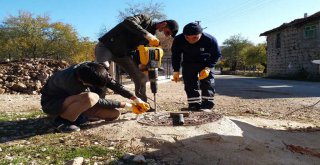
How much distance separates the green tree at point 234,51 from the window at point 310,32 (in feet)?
113

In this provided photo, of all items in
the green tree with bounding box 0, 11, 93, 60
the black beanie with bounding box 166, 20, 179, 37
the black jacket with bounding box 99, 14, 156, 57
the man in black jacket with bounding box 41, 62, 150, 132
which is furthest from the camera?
the green tree with bounding box 0, 11, 93, 60

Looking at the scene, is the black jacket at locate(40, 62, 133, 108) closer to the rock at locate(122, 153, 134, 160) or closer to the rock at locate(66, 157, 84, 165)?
the rock at locate(122, 153, 134, 160)

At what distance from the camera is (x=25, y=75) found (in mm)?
11867

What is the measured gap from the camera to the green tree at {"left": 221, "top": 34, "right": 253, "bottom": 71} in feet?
202

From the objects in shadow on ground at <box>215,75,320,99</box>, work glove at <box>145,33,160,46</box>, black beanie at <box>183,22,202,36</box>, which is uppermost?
black beanie at <box>183,22,202,36</box>

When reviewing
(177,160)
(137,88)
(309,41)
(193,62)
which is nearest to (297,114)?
(193,62)

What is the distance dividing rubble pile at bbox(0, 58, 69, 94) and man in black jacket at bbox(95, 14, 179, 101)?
6.02 meters

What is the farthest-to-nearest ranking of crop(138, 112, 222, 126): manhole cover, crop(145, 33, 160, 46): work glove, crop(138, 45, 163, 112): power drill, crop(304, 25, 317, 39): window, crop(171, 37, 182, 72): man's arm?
crop(304, 25, 317, 39): window, crop(171, 37, 182, 72): man's arm, crop(138, 45, 163, 112): power drill, crop(145, 33, 160, 46): work glove, crop(138, 112, 222, 126): manhole cover

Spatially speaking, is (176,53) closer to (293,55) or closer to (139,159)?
(139,159)

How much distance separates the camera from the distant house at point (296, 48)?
24922 mm

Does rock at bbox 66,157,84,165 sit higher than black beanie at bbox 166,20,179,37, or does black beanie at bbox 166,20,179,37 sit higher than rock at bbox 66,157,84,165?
black beanie at bbox 166,20,179,37

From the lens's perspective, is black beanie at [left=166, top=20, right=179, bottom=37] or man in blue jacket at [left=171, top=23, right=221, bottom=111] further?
man in blue jacket at [left=171, top=23, right=221, bottom=111]

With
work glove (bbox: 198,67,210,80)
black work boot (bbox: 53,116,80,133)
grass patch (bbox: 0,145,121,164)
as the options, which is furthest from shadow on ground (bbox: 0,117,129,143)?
work glove (bbox: 198,67,210,80)

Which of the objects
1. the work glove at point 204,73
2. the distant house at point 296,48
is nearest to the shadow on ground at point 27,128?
the work glove at point 204,73
